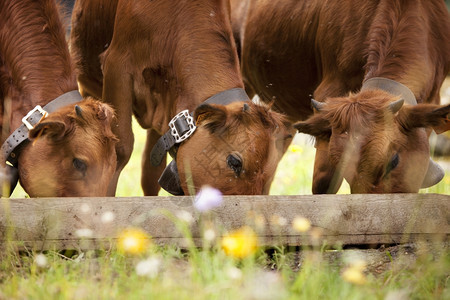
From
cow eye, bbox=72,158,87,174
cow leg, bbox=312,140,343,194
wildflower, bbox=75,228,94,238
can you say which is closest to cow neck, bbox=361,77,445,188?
cow leg, bbox=312,140,343,194

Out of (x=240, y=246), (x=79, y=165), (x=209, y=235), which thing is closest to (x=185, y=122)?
(x=79, y=165)

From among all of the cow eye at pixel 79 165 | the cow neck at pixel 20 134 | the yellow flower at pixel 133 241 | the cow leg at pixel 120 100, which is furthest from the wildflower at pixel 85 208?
the cow leg at pixel 120 100

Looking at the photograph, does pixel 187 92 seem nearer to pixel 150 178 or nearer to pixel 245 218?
pixel 245 218

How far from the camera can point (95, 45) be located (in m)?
6.23

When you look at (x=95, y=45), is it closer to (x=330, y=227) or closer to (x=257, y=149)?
(x=257, y=149)

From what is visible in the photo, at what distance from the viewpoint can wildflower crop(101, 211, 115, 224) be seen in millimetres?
3324

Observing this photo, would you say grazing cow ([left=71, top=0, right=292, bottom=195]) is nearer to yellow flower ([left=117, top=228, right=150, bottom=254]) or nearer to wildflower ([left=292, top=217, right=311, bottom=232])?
wildflower ([left=292, top=217, right=311, bottom=232])

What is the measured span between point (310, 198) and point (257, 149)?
850 millimetres

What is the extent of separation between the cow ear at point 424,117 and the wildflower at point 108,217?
2084 mm

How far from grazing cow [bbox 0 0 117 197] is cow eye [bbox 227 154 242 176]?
2.53 ft

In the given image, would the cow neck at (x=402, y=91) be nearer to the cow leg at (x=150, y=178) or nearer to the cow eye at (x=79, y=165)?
the cow eye at (x=79, y=165)

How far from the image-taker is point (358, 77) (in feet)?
17.8

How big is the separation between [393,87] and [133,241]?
2630 millimetres

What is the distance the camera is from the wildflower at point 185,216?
132 inches
